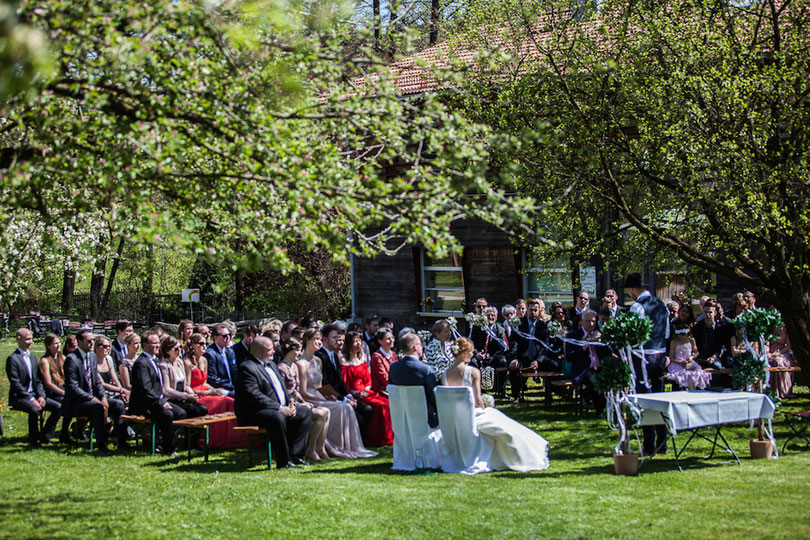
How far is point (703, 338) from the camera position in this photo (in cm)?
1559

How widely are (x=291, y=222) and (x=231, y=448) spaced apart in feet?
21.8

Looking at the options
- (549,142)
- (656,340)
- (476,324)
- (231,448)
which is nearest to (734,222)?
(656,340)

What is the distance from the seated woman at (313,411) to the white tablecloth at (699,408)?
4.34 m

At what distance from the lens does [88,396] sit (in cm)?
1274

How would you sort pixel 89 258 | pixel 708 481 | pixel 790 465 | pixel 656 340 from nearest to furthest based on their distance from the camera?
pixel 708 481
pixel 790 465
pixel 656 340
pixel 89 258

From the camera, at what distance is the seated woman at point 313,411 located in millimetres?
12281

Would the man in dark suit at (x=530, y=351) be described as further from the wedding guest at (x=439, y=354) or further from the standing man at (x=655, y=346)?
the standing man at (x=655, y=346)

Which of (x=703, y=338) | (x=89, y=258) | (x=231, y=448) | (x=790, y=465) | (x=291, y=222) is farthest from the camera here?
(x=89, y=258)

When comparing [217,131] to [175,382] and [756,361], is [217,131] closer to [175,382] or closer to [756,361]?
[175,382]

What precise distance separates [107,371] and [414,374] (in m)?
5.42

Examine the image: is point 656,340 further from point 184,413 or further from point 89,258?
point 89,258

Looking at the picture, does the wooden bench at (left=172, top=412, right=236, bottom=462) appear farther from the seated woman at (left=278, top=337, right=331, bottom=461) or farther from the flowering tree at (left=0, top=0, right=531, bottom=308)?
the flowering tree at (left=0, top=0, right=531, bottom=308)

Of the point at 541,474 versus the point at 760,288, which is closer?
the point at 541,474

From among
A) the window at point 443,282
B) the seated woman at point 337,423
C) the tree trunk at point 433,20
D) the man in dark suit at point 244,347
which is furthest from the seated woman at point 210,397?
the tree trunk at point 433,20
